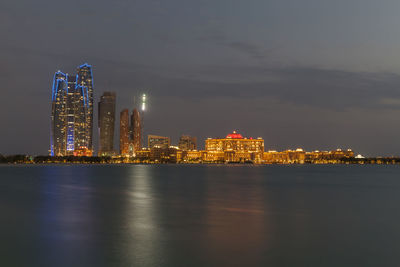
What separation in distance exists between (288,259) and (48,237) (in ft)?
37.3

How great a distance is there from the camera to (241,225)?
74.3 feet

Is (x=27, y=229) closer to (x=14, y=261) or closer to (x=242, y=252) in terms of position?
(x=14, y=261)

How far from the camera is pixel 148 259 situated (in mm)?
15297

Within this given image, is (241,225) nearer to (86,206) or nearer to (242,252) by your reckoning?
(242,252)

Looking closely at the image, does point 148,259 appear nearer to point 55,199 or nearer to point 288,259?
point 288,259

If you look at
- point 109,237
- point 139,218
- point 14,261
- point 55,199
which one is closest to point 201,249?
point 109,237

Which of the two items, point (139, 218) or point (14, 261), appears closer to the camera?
point (14, 261)

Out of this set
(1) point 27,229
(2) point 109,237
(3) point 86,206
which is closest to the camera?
(2) point 109,237

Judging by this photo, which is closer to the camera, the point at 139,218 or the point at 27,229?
the point at 27,229

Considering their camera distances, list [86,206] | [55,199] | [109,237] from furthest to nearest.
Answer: [55,199], [86,206], [109,237]

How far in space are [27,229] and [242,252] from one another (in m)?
12.4

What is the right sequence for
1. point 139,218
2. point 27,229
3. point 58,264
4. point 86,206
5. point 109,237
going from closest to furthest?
point 58,264 → point 109,237 → point 27,229 → point 139,218 → point 86,206

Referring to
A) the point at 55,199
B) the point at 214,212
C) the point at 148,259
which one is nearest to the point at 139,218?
the point at 214,212

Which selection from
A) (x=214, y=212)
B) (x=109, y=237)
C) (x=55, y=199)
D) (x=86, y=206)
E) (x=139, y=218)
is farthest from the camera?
(x=55, y=199)
